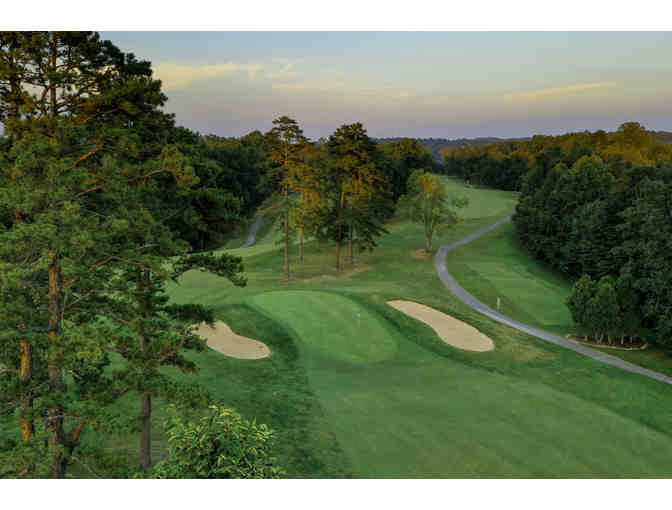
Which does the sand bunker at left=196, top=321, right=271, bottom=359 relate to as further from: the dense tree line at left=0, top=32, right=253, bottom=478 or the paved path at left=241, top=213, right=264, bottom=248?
the paved path at left=241, top=213, right=264, bottom=248

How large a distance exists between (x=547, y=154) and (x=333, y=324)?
5397 centimetres

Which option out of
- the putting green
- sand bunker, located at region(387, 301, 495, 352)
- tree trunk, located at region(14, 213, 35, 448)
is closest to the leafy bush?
tree trunk, located at region(14, 213, 35, 448)

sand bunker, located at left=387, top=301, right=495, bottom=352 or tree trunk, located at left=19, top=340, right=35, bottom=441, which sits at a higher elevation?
tree trunk, located at left=19, top=340, right=35, bottom=441

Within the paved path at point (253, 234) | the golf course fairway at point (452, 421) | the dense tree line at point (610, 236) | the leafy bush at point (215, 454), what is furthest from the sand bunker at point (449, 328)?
the paved path at point (253, 234)

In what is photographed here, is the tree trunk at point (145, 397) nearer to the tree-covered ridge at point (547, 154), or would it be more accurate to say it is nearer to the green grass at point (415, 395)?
the green grass at point (415, 395)

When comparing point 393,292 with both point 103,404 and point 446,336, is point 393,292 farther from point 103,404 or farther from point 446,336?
point 103,404

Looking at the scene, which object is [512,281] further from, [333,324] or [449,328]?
[333,324]

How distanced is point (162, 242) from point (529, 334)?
22.4 meters

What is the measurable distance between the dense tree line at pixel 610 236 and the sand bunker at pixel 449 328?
7.65 metres

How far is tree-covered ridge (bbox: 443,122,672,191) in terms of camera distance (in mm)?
58688

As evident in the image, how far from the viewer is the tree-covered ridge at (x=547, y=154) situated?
193 feet

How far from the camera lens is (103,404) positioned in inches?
310

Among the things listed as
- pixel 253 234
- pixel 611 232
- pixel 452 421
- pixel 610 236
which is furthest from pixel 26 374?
pixel 253 234

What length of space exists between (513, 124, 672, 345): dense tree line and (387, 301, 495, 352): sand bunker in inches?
301
